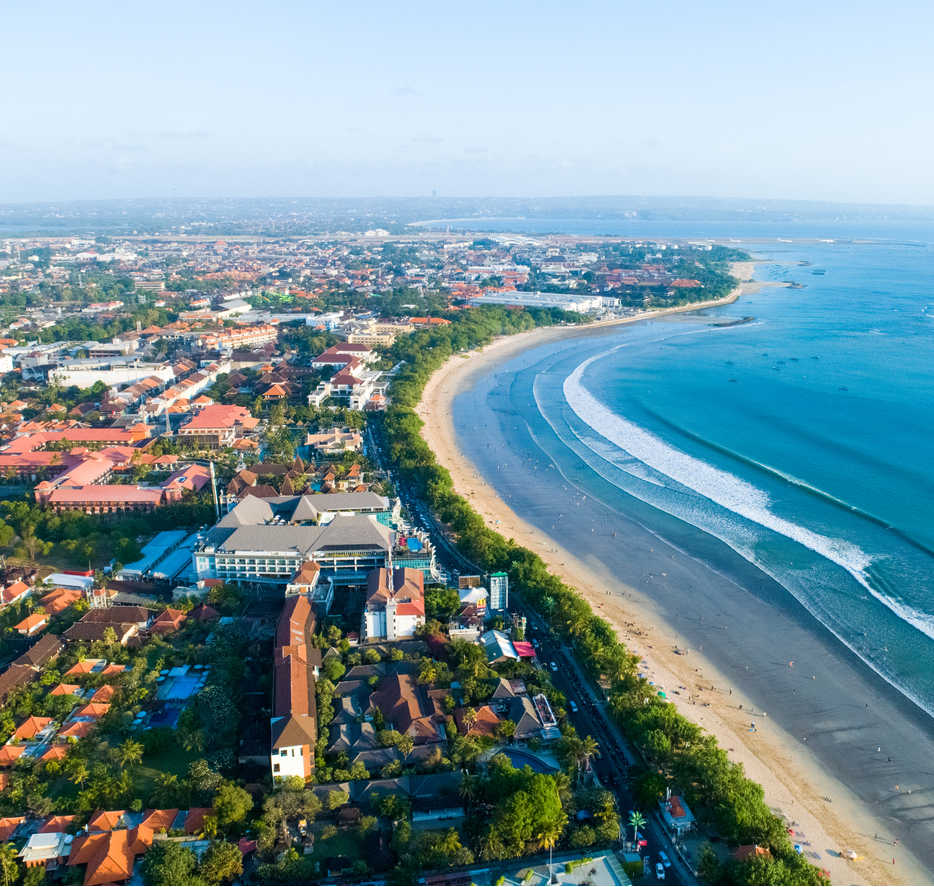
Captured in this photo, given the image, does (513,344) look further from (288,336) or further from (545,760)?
(545,760)

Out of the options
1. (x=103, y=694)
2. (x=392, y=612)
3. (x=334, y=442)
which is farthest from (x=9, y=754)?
(x=334, y=442)

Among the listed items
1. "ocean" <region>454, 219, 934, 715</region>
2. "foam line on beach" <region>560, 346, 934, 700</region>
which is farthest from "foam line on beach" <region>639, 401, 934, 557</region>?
"foam line on beach" <region>560, 346, 934, 700</region>

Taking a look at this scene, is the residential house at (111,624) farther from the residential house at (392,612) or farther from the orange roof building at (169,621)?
the residential house at (392,612)

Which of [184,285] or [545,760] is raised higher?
[184,285]

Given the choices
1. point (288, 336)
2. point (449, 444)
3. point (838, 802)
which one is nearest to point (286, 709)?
point (838, 802)

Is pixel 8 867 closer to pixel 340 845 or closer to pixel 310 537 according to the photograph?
pixel 340 845

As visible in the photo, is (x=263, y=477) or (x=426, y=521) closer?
(x=426, y=521)

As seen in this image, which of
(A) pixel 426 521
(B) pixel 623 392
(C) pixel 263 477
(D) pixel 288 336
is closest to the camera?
(A) pixel 426 521
